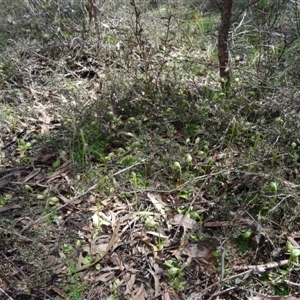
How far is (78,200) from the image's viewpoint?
2223 mm

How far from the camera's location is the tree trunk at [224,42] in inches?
107

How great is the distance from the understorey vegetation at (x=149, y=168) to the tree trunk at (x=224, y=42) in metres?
0.01

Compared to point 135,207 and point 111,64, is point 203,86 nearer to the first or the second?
point 111,64

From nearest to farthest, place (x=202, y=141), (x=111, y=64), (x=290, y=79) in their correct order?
1. (x=202, y=141)
2. (x=290, y=79)
3. (x=111, y=64)

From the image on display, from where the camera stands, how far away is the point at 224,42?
2.83 m

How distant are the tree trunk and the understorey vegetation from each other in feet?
0.04

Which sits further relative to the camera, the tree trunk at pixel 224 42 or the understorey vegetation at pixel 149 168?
the tree trunk at pixel 224 42

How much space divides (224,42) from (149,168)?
1159 millimetres

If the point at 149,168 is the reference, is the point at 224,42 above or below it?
above

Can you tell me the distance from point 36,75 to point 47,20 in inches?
31.3

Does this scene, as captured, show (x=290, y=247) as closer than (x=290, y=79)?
Yes

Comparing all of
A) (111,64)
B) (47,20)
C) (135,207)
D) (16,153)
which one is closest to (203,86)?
(111,64)

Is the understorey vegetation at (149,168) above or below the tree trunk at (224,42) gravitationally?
below

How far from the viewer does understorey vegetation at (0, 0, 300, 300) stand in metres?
1.85
